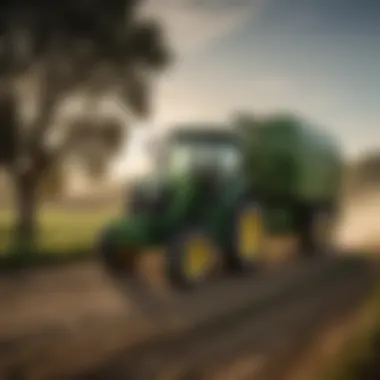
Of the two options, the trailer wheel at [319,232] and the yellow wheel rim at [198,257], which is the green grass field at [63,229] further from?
the trailer wheel at [319,232]

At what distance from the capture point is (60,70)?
4.84 ft

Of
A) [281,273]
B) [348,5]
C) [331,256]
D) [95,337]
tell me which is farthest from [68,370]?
[348,5]

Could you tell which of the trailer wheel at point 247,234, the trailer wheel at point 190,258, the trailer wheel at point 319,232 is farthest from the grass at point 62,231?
the trailer wheel at point 319,232

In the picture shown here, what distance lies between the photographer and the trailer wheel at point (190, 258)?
1.46 meters

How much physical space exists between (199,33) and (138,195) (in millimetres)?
380

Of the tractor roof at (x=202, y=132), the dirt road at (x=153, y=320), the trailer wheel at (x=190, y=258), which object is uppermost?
the tractor roof at (x=202, y=132)

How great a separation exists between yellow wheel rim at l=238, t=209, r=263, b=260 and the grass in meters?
0.29

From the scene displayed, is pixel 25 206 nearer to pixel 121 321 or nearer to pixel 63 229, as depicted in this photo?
pixel 63 229

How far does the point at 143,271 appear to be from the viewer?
148cm

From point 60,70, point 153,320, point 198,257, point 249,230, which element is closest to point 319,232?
point 249,230

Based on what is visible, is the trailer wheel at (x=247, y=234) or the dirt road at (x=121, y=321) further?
the trailer wheel at (x=247, y=234)

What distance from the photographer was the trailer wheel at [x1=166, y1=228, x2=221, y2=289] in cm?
146

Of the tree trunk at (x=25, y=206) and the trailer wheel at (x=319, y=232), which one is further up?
the tree trunk at (x=25, y=206)

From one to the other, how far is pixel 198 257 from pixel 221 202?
0.14m
